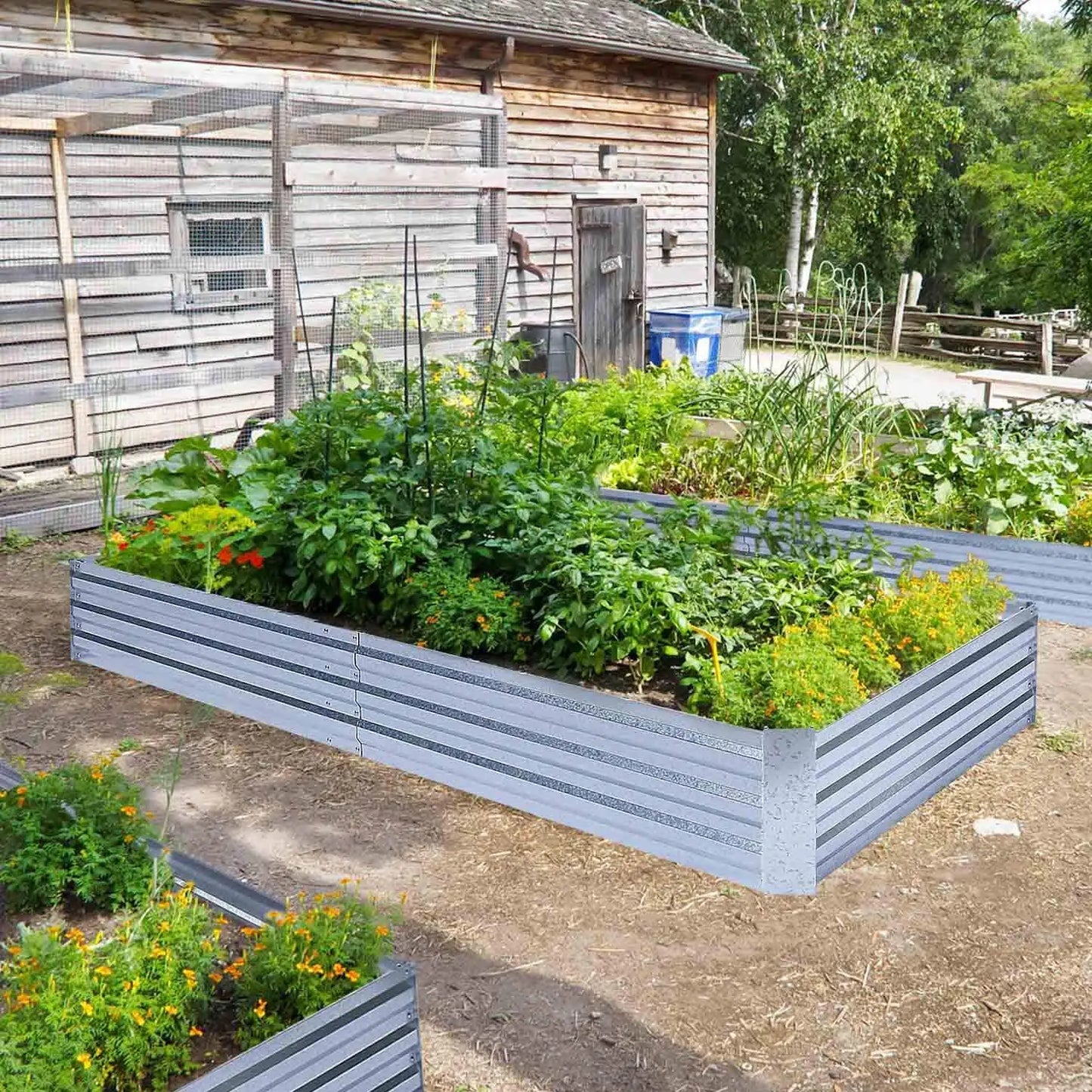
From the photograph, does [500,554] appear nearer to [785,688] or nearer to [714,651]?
[714,651]

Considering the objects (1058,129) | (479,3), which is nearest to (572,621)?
(479,3)

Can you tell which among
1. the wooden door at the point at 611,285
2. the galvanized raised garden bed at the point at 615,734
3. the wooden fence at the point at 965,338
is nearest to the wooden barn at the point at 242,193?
the wooden door at the point at 611,285

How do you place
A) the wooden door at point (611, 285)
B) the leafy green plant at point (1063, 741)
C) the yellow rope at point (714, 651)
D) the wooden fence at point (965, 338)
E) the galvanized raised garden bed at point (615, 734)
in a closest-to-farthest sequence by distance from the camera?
the galvanized raised garden bed at point (615, 734), the yellow rope at point (714, 651), the leafy green plant at point (1063, 741), the wooden door at point (611, 285), the wooden fence at point (965, 338)

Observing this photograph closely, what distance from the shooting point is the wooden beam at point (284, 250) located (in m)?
8.48

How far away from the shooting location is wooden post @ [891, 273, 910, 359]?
2184cm

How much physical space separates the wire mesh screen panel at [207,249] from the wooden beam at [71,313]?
16 millimetres

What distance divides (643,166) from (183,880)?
468 inches

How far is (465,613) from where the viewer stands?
453 cm

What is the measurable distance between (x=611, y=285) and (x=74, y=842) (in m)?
11.1

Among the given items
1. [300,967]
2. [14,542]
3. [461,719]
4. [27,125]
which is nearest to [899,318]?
[27,125]

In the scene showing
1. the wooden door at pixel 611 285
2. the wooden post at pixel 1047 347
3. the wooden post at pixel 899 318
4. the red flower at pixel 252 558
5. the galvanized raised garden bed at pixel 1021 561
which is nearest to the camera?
the red flower at pixel 252 558

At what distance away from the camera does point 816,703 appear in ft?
12.4

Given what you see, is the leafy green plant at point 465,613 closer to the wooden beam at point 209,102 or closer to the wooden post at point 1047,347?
the wooden beam at point 209,102

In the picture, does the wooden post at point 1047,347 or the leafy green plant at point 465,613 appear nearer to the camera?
the leafy green plant at point 465,613
